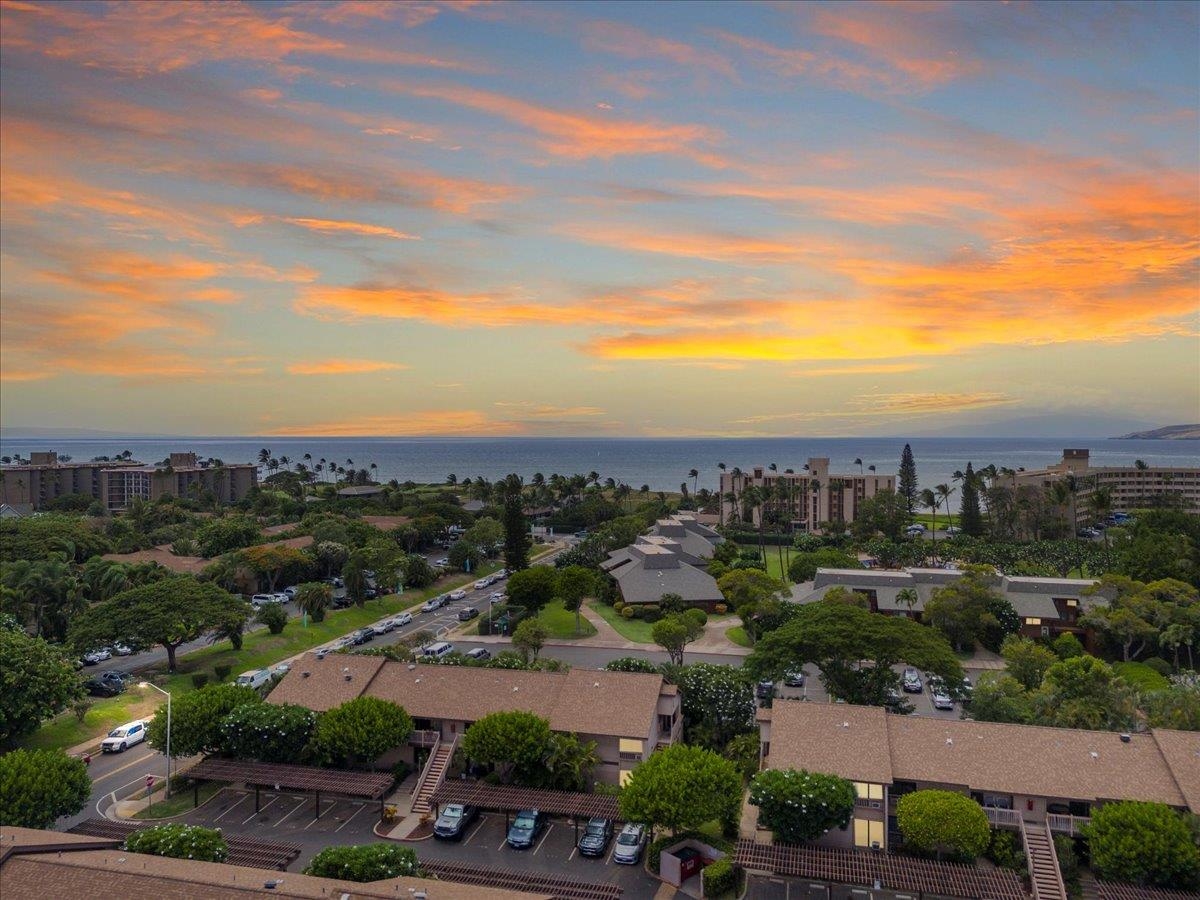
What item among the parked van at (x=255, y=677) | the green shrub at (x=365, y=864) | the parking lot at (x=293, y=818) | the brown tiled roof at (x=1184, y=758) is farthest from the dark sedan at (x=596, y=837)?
the parked van at (x=255, y=677)

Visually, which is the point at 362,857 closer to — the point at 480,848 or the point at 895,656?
the point at 480,848

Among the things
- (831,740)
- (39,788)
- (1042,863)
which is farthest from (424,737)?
(1042,863)

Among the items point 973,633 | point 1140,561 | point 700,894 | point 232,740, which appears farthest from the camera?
point 1140,561

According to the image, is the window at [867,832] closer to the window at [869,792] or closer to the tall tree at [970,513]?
the window at [869,792]

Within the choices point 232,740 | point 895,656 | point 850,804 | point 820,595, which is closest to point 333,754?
point 232,740

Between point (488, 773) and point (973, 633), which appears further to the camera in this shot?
point (973, 633)

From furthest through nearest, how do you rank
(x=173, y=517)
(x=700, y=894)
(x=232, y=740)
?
(x=173, y=517), (x=232, y=740), (x=700, y=894)

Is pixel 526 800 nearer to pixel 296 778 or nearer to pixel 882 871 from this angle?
pixel 296 778
